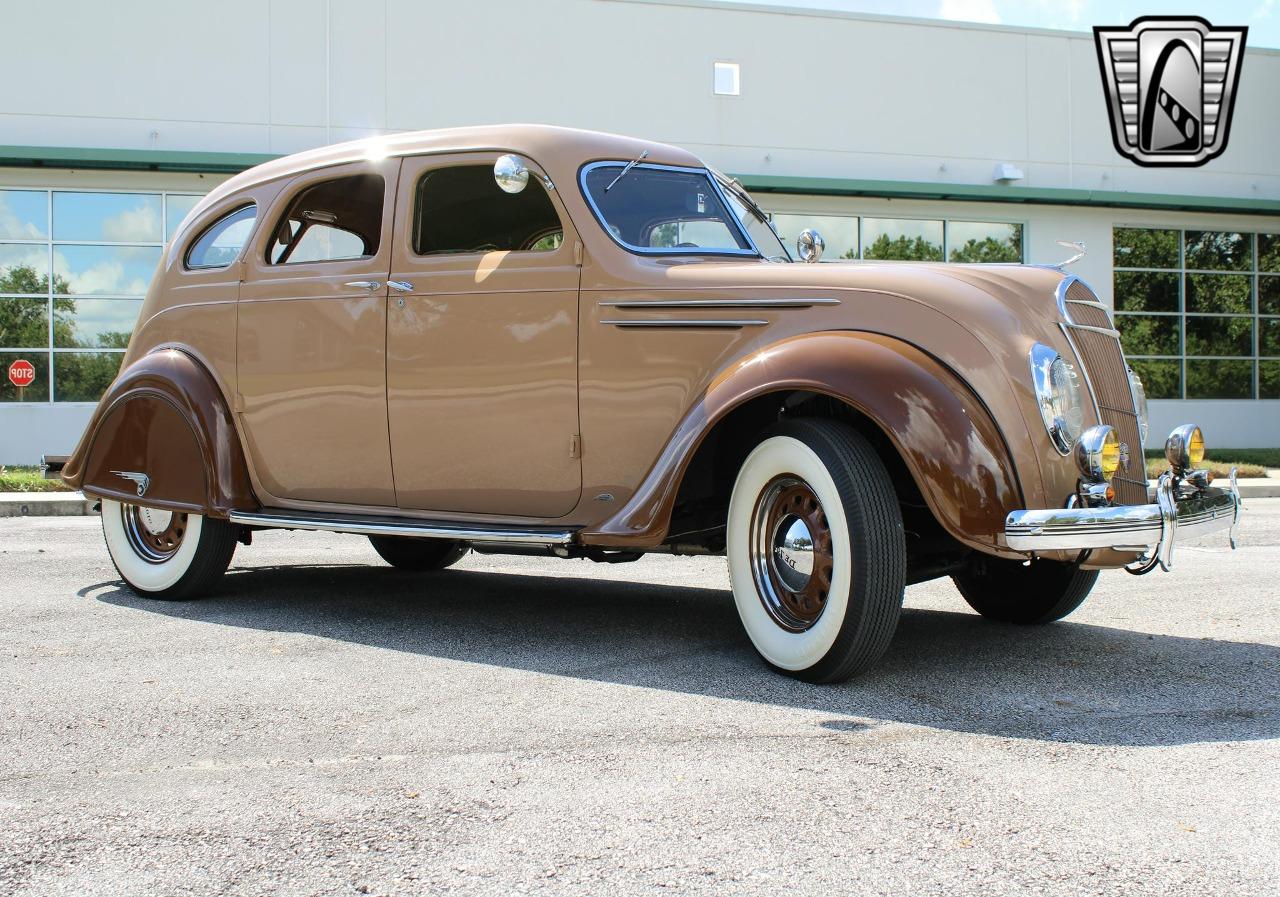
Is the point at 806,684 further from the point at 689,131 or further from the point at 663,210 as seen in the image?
the point at 689,131

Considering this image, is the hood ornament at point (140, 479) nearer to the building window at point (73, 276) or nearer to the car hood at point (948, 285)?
the car hood at point (948, 285)

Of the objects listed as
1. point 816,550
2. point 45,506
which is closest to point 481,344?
point 816,550

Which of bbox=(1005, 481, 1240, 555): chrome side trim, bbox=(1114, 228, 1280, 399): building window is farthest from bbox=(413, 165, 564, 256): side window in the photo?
bbox=(1114, 228, 1280, 399): building window

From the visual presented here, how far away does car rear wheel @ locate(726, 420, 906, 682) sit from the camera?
393 cm

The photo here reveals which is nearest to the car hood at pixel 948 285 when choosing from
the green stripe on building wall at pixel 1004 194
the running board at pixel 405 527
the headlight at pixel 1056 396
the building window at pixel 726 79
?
the headlight at pixel 1056 396

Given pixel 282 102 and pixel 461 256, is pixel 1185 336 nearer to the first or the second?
pixel 282 102

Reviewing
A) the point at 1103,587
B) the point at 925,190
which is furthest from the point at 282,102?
the point at 1103,587

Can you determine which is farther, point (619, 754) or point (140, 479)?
point (140, 479)

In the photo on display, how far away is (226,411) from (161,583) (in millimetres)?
942

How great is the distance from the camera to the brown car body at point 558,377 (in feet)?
13.0

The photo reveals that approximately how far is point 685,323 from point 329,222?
2333 mm

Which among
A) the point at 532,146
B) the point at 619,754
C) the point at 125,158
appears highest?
the point at 125,158

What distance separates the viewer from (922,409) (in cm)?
390

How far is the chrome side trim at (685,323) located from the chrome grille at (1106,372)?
109 centimetres
